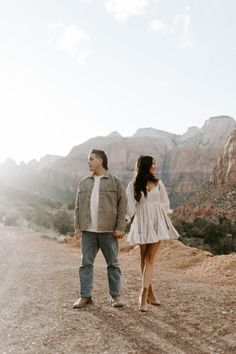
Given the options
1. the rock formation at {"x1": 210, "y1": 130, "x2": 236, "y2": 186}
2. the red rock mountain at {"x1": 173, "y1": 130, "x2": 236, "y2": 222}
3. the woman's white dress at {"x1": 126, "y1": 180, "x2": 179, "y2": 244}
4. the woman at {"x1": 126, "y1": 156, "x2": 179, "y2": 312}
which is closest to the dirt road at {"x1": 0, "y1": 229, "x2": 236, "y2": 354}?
the woman at {"x1": 126, "y1": 156, "x2": 179, "y2": 312}

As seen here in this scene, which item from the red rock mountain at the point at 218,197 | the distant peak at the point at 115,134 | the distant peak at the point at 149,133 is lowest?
the red rock mountain at the point at 218,197

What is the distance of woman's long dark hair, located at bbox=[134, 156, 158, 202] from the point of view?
656 cm

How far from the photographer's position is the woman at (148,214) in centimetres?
646

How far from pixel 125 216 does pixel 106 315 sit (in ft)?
4.21

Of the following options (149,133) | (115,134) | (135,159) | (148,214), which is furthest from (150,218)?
(149,133)

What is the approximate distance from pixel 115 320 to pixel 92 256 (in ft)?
3.73

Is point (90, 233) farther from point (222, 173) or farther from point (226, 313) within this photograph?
point (222, 173)

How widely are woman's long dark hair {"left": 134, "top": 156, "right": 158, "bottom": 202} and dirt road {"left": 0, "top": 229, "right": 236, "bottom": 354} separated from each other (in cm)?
142

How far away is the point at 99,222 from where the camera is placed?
6527 mm

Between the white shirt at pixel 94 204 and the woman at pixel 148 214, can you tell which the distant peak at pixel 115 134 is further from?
the woman at pixel 148 214

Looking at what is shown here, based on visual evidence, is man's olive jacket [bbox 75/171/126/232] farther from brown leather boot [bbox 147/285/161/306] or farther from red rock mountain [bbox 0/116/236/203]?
red rock mountain [bbox 0/116/236/203]

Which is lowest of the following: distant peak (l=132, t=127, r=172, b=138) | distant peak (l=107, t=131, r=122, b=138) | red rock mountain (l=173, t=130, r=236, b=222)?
red rock mountain (l=173, t=130, r=236, b=222)

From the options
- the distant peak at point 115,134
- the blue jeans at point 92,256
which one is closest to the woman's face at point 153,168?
the blue jeans at point 92,256

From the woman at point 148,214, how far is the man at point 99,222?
0.52ft
